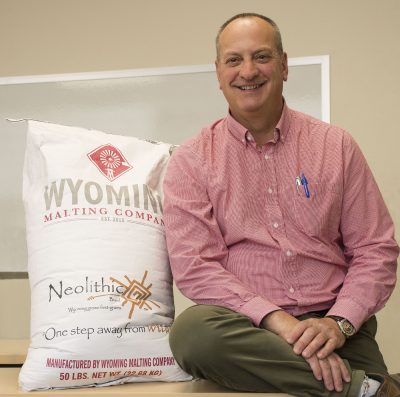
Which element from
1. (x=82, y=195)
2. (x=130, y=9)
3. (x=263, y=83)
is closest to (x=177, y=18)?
(x=130, y=9)

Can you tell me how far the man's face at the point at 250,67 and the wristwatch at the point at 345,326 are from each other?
1.80 feet

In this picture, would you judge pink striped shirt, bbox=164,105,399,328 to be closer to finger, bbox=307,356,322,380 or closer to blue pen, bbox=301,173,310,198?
blue pen, bbox=301,173,310,198

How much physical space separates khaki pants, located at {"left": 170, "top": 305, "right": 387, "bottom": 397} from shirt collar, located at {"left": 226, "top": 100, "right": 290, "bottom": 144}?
18.7 inches

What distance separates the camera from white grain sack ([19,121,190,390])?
1590 mm

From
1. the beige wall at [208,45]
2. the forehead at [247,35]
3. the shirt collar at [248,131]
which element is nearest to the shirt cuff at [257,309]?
the shirt collar at [248,131]

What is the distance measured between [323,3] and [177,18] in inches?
22.3

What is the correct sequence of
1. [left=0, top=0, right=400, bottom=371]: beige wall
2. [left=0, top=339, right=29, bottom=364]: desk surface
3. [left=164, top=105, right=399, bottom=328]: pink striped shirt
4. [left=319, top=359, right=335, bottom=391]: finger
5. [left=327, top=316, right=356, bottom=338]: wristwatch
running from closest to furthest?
[left=319, top=359, right=335, bottom=391]: finger → [left=327, top=316, right=356, bottom=338]: wristwatch → [left=164, top=105, right=399, bottom=328]: pink striped shirt → [left=0, top=339, right=29, bottom=364]: desk surface → [left=0, top=0, right=400, bottom=371]: beige wall

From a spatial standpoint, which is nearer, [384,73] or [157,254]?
[157,254]

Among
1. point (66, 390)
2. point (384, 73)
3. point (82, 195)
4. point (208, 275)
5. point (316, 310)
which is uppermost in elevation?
point (384, 73)

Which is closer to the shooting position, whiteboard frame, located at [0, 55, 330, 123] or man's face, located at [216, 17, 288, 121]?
man's face, located at [216, 17, 288, 121]

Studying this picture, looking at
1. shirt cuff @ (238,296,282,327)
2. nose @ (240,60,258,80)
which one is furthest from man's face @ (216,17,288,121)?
shirt cuff @ (238,296,282,327)

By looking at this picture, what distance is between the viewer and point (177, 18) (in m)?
2.81

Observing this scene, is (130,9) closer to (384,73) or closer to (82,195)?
(384,73)

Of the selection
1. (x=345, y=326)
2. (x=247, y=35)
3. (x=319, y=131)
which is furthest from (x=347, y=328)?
(x=247, y=35)
